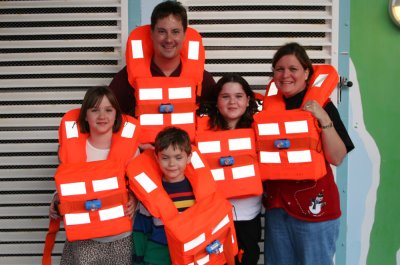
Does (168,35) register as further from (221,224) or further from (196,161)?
(221,224)

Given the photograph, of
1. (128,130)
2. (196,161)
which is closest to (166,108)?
(128,130)

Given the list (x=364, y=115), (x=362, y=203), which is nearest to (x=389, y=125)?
(x=364, y=115)

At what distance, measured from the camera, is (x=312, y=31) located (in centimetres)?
361

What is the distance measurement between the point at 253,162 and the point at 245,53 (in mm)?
1190

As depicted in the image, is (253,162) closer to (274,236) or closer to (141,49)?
(274,236)

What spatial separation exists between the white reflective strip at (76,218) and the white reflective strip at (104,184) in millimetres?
168

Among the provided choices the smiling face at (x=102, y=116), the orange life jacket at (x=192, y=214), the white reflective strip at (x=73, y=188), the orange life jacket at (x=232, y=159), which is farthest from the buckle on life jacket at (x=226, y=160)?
the white reflective strip at (x=73, y=188)

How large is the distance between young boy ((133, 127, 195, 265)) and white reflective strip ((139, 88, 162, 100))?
39 centimetres

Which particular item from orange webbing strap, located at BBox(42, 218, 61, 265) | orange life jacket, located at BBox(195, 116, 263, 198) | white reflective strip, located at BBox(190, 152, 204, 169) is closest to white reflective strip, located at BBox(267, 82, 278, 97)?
orange life jacket, located at BBox(195, 116, 263, 198)

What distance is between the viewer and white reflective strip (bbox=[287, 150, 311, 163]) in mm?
2656

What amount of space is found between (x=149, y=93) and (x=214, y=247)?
3.57ft

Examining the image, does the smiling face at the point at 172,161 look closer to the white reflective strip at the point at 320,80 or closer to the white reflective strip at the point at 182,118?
the white reflective strip at the point at 182,118

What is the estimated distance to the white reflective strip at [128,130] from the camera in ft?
9.15

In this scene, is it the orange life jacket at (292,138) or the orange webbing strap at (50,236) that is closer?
the orange life jacket at (292,138)
